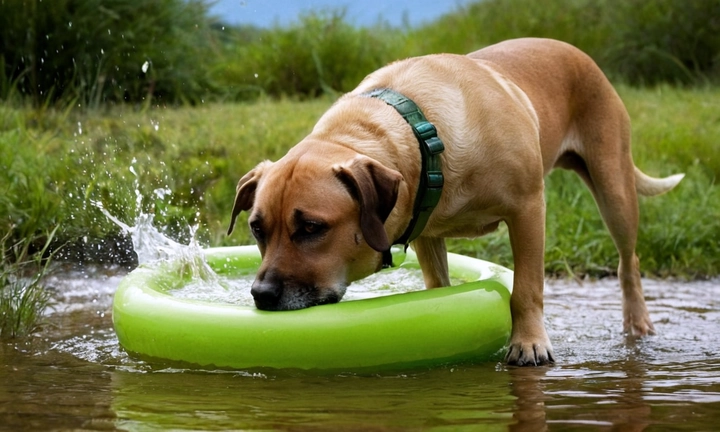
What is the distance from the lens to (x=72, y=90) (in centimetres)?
1036

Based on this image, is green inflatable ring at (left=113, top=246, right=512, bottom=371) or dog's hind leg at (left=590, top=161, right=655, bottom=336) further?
dog's hind leg at (left=590, top=161, right=655, bottom=336)

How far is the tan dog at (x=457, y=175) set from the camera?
13.5 feet

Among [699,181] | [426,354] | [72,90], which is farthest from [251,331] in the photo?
[72,90]

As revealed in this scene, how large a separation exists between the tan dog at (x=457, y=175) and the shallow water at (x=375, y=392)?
380mm

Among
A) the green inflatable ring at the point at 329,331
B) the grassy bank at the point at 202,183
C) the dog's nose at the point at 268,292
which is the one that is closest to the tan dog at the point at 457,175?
the dog's nose at the point at 268,292

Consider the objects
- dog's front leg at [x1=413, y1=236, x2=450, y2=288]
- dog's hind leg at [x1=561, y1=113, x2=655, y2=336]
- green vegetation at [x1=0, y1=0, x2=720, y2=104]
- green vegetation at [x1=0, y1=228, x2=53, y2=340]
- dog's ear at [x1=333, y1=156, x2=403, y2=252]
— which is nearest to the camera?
dog's ear at [x1=333, y1=156, x2=403, y2=252]

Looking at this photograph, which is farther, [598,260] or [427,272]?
[598,260]

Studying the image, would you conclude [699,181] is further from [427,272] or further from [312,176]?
[312,176]

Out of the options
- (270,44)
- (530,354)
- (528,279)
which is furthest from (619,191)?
(270,44)

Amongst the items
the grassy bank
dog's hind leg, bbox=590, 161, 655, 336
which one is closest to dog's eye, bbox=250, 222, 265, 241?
the grassy bank

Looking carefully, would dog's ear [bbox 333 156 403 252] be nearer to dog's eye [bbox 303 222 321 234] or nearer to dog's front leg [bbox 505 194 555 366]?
dog's eye [bbox 303 222 321 234]

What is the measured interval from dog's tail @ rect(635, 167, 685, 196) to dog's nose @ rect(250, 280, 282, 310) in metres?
3.32

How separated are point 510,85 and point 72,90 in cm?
627

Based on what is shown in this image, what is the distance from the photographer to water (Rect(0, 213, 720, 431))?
10.9 feet
